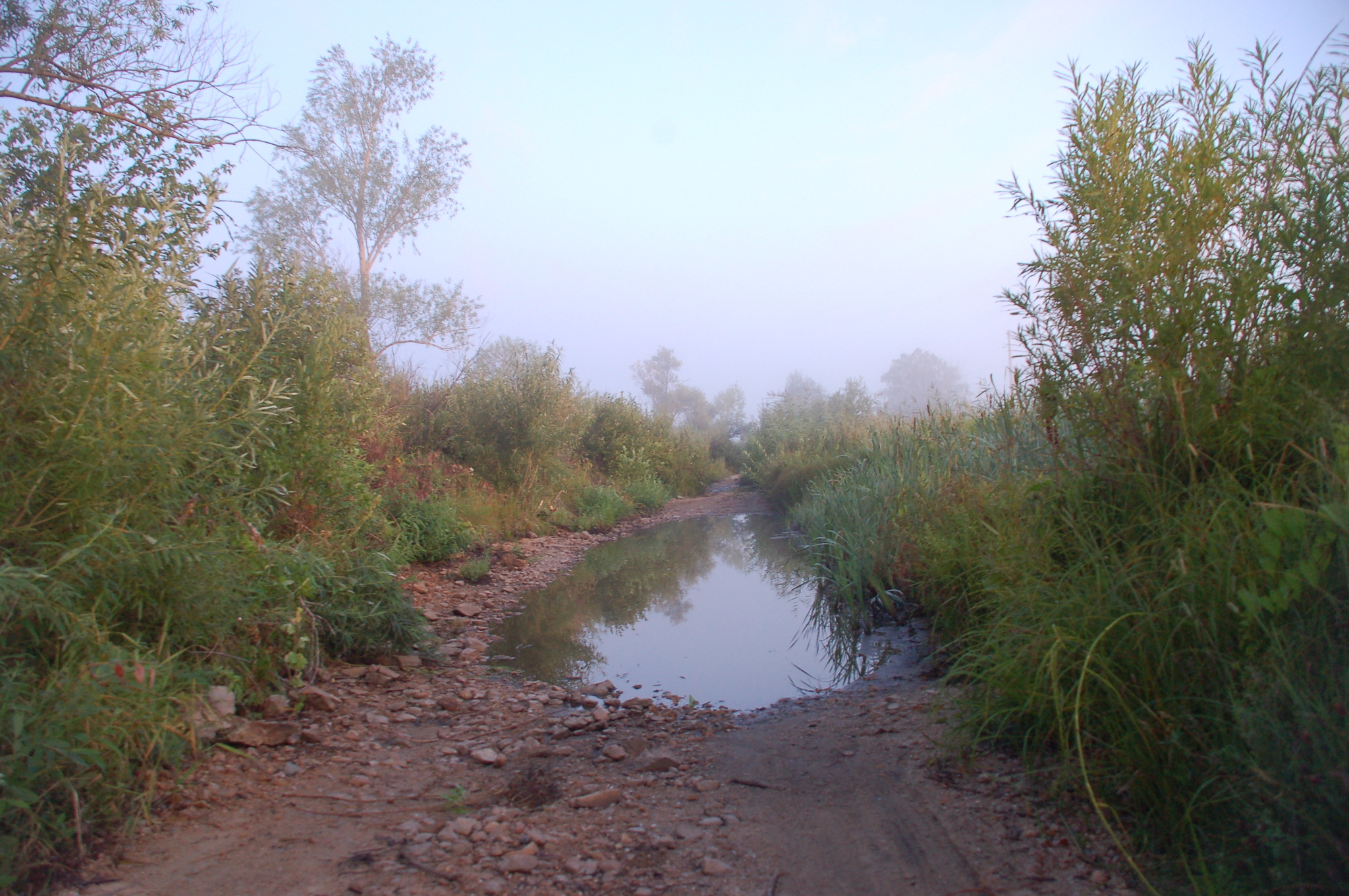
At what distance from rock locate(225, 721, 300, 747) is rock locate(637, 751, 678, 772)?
204cm

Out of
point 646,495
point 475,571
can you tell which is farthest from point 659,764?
point 646,495

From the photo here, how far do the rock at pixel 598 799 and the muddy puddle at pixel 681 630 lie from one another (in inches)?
69.2

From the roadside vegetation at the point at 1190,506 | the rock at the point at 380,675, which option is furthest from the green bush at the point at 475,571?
the roadside vegetation at the point at 1190,506

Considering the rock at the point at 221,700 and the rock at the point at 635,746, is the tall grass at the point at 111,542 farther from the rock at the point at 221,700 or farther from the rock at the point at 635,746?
the rock at the point at 635,746

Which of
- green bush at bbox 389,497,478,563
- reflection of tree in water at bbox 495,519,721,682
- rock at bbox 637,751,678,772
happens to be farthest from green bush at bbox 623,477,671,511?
rock at bbox 637,751,678,772

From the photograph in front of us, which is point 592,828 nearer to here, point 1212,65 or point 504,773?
point 504,773

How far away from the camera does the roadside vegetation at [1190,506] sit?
6.65ft

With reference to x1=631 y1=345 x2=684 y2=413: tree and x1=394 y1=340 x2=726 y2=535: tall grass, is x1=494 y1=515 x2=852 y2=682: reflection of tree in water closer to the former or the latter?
x1=394 y1=340 x2=726 y2=535: tall grass

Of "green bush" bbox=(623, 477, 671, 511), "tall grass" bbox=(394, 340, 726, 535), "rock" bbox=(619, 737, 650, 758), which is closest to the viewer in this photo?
"rock" bbox=(619, 737, 650, 758)

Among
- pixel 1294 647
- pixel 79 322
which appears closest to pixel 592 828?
pixel 1294 647

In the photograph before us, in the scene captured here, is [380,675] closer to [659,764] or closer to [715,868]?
[659,764]

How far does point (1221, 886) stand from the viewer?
6.65 ft

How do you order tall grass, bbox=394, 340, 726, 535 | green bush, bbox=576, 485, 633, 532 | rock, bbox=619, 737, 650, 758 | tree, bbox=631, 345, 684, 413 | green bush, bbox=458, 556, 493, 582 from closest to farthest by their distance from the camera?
rock, bbox=619, 737, 650, 758 → green bush, bbox=458, 556, 493, 582 → tall grass, bbox=394, 340, 726, 535 → green bush, bbox=576, 485, 633, 532 → tree, bbox=631, 345, 684, 413

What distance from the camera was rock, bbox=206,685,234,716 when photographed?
359 centimetres
